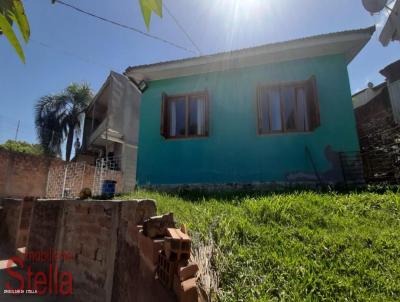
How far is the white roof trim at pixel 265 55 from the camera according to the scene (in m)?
6.45

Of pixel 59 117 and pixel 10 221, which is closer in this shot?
pixel 10 221

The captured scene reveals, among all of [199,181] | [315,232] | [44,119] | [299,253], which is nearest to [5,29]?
[299,253]

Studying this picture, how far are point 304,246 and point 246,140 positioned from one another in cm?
459

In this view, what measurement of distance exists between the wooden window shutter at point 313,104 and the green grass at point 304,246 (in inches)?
105

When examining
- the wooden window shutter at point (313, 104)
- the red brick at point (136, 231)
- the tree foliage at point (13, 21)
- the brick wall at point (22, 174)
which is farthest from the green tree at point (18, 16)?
the brick wall at point (22, 174)

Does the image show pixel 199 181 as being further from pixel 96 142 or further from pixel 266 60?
pixel 96 142

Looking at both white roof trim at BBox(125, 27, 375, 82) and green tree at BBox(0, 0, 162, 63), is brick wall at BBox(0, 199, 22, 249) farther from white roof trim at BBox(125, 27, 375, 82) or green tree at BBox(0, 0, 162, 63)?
green tree at BBox(0, 0, 162, 63)

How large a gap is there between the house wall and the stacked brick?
4.94 meters

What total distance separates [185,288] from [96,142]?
51.8 ft

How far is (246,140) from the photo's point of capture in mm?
7129

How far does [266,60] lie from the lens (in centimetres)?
729

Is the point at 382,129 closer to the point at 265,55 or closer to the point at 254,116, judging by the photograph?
the point at 254,116

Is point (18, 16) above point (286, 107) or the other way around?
the other way around

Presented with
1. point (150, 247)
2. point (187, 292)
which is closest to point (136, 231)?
point (150, 247)
